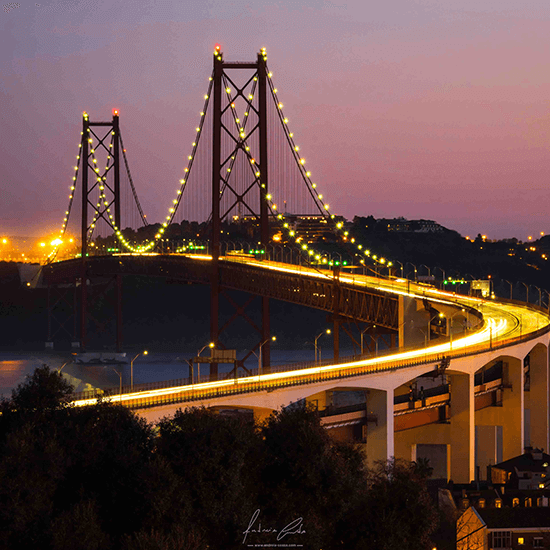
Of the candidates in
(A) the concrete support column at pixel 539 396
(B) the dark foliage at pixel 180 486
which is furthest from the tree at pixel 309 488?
(A) the concrete support column at pixel 539 396

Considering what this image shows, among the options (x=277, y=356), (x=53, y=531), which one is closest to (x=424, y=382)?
(x=53, y=531)

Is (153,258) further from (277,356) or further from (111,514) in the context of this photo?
(111,514)

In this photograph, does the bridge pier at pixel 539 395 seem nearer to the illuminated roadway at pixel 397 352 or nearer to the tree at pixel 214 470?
the illuminated roadway at pixel 397 352

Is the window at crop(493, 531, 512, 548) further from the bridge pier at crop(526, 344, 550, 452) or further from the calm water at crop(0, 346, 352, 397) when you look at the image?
the calm water at crop(0, 346, 352, 397)

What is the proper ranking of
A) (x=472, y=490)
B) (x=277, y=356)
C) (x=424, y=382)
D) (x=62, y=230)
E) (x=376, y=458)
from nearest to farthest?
(x=376, y=458) → (x=472, y=490) → (x=424, y=382) → (x=277, y=356) → (x=62, y=230)

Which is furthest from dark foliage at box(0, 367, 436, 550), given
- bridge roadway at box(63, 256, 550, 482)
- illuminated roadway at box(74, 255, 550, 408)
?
illuminated roadway at box(74, 255, 550, 408)

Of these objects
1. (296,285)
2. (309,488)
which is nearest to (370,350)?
(296,285)
